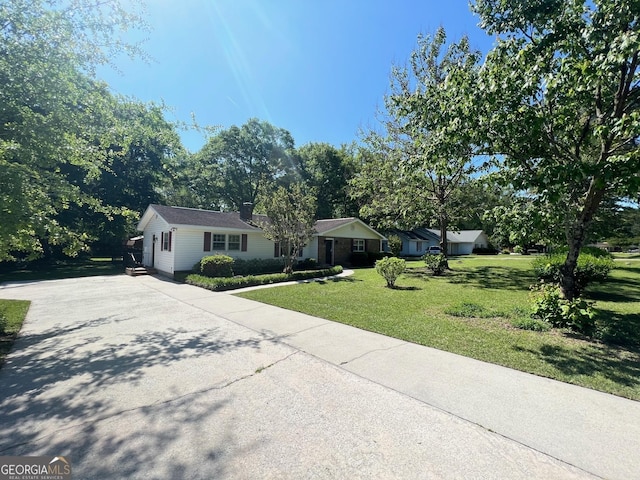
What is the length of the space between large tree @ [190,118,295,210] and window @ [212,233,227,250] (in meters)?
19.8

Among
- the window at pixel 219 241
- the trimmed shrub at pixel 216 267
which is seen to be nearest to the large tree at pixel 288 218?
the trimmed shrub at pixel 216 267

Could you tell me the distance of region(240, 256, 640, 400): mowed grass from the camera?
14.7ft

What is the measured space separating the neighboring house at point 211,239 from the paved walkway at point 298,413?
10.4 meters

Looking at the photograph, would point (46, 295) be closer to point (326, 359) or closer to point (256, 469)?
point (326, 359)

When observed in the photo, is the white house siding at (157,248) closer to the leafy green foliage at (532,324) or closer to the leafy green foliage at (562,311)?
the leafy green foliage at (532,324)

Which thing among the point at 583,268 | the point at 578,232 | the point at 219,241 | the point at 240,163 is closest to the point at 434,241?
the point at 240,163

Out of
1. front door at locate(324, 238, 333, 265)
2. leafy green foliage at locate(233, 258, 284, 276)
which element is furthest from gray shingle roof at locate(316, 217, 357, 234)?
leafy green foliage at locate(233, 258, 284, 276)

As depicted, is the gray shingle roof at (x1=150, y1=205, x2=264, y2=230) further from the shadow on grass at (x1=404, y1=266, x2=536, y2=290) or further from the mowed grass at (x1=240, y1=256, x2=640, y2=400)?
the shadow on grass at (x1=404, y1=266, x2=536, y2=290)

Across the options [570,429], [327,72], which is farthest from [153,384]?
[327,72]

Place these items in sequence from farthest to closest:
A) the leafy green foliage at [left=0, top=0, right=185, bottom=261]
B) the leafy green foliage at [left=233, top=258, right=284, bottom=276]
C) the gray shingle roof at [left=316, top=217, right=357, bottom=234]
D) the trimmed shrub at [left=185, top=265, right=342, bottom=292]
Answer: the gray shingle roof at [left=316, top=217, right=357, bottom=234] < the leafy green foliage at [left=233, top=258, right=284, bottom=276] < the trimmed shrub at [left=185, top=265, right=342, bottom=292] < the leafy green foliage at [left=0, top=0, right=185, bottom=261]

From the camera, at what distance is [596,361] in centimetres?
468

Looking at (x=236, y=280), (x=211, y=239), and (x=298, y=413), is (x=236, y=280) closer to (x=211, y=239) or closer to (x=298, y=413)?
(x=211, y=239)

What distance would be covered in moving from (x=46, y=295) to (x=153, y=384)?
1010 cm

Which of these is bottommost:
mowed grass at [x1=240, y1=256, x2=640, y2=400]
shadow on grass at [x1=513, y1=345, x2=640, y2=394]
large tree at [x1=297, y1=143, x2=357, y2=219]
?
shadow on grass at [x1=513, y1=345, x2=640, y2=394]
